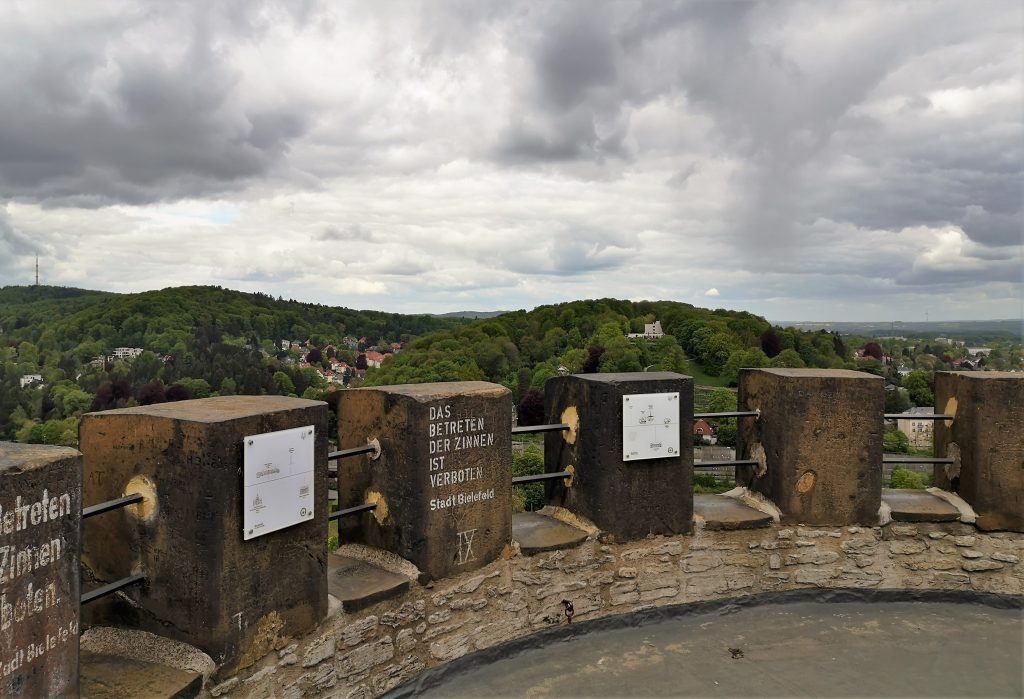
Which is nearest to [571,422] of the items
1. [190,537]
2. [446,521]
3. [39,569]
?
[446,521]

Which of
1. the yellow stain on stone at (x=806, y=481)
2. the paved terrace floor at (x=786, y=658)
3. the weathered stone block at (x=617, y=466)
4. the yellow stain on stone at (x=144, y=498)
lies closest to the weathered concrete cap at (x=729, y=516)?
the weathered stone block at (x=617, y=466)

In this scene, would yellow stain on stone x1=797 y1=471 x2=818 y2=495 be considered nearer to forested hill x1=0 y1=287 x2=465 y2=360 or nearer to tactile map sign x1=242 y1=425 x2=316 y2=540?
tactile map sign x1=242 y1=425 x2=316 y2=540

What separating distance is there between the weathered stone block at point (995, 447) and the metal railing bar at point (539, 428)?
3.01 metres

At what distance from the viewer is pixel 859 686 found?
379cm

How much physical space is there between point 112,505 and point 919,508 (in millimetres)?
5138

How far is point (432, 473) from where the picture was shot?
13.1ft

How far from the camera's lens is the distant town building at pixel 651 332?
46856 mm

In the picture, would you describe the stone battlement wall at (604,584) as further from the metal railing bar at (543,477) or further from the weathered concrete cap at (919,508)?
the metal railing bar at (543,477)

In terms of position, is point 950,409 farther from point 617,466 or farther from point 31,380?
point 31,380

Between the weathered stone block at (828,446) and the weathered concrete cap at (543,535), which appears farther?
the weathered stone block at (828,446)

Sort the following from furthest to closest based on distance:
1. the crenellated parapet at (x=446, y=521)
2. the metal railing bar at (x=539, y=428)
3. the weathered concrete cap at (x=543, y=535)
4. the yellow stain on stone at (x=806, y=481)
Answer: the yellow stain on stone at (x=806, y=481) < the metal railing bar at (x=539, y=428) < the weathered concrete cap at (x=543, y=535) < the crenellated parapet at (x=446, y=521)

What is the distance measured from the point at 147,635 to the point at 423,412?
5.31 ft

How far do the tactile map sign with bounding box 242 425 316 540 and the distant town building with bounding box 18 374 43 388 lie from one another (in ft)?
234

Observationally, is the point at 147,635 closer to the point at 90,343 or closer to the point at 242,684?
the point at 242,684
